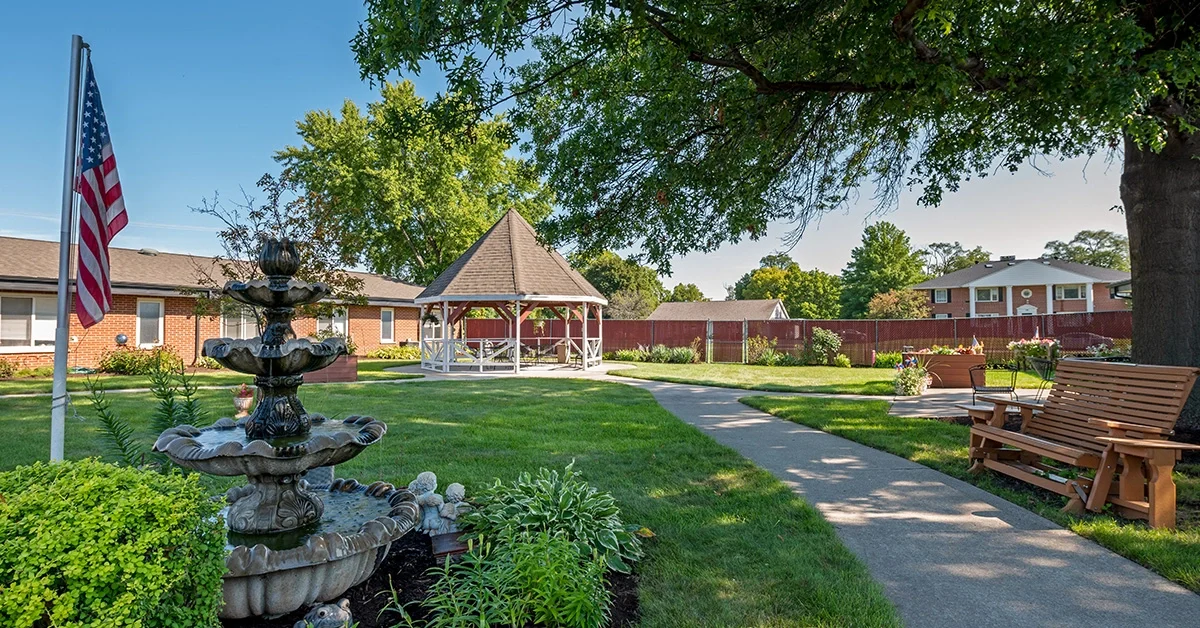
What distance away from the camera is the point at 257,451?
3.09m

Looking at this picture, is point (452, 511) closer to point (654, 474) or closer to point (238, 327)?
point (654, 474)

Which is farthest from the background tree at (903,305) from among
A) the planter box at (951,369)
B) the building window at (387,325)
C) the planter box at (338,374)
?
the planter box at (338,374)

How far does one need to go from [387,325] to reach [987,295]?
4390 cm

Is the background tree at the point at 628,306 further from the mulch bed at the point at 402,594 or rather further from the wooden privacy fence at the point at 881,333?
the mulch bed at the point at 402,594

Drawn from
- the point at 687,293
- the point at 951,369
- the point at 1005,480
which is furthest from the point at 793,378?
the point at 687,293

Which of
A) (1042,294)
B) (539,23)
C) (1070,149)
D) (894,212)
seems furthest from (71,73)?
(1042,294)

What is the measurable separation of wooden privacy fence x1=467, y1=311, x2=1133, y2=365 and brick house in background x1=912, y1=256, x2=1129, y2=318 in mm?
19493

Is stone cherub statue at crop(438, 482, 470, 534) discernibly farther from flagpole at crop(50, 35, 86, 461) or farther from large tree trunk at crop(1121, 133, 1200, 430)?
large tree trunk at crop(1121, 133, 1200, 430)

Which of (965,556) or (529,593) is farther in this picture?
(965,556)

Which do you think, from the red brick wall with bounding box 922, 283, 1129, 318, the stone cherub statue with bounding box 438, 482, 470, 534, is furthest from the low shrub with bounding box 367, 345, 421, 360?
the red brick wall with bounding box 922, 283, 1129, 318

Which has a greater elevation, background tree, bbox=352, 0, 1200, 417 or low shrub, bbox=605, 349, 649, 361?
background tree, bbox=352, 0, 1200, 417

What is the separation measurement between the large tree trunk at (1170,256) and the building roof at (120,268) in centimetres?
1470

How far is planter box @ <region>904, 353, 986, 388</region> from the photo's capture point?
14180 mm

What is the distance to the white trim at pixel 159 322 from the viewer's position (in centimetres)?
1850
